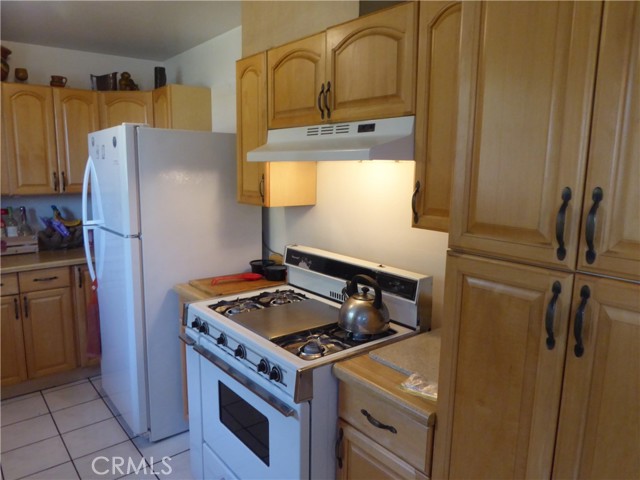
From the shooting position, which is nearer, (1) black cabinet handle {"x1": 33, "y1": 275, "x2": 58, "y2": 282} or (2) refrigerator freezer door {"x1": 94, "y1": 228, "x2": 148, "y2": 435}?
(2) refrigerator freezer door {"x1": 94, "y1": 228, "x2": 148, "y2": 435}

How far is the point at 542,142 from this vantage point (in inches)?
35.7

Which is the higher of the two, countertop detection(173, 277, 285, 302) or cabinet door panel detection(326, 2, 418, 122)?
cabinet door panel detection(326, 2, 418, 122)

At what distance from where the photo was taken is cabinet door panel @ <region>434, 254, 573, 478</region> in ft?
3.10

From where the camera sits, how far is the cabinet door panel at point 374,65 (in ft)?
4.88

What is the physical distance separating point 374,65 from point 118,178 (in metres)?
1.46

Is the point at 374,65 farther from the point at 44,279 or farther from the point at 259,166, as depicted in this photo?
the point at 44,279

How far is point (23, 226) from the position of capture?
333 centimetres

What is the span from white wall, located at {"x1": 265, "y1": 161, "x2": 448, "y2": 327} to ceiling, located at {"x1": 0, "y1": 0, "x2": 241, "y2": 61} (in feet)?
4.12

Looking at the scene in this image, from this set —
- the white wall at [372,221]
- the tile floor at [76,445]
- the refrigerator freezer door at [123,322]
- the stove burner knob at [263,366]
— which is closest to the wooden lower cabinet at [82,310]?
the tile floor at [76,445]

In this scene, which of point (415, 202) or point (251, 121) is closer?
point (415, 202)

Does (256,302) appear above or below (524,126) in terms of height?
below

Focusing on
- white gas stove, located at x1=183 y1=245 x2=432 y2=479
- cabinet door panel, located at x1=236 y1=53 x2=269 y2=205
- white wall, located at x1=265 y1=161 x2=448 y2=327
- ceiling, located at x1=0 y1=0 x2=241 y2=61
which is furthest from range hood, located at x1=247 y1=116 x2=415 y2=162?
ceiling, located at x1=0 y1=0 x2=241 y2=61

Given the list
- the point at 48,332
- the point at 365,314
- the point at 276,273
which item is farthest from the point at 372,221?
the point at 48,332

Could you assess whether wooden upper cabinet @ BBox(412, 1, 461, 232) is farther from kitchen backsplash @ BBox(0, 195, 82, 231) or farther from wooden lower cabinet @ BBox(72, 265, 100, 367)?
kitchen backsplash @ BBox(0, 195, 82, 231)
